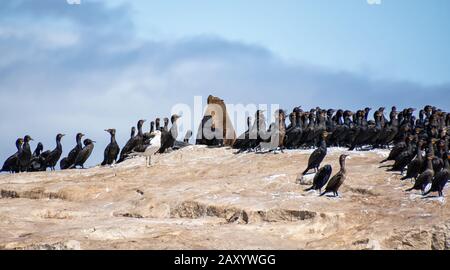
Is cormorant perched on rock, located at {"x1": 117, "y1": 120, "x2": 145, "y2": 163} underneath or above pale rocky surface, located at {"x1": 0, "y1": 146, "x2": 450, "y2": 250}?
above

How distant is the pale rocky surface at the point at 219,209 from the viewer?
63.7ft

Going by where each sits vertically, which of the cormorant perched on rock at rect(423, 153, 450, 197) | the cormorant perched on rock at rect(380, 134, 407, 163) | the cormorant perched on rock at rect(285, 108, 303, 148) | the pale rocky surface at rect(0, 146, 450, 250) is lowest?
the pale rocky surface at rect(0, 146, 450, 250)

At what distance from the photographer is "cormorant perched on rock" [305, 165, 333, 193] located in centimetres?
2338

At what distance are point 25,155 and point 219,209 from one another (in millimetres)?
12362

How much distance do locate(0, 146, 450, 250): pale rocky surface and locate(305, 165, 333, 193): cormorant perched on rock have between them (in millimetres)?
524

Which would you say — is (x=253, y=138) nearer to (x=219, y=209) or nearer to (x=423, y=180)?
(x=219, y=209)

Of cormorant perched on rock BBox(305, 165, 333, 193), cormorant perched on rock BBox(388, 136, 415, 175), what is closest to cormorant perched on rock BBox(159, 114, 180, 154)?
cormorant perched on rock BBox(388, 136, 415, 175)

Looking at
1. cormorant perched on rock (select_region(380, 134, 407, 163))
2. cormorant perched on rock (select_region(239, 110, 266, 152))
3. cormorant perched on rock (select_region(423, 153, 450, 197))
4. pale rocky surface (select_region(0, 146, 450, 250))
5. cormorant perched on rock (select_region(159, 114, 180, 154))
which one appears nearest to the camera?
pale rocky surface (select_region(0, 146, 450, 250))

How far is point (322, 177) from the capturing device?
2341 cm

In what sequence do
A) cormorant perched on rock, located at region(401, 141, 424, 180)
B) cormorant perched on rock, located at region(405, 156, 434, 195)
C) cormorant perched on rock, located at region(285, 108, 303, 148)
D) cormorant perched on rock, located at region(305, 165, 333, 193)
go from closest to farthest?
cormorant perched on rock, located at region(405, 156, 434, 195) → cormorant perched on rock, located at region(305, 165, 333, 193) → cormorant perched on rock, located at region(401, 141, 424, 180) → cormorant perched on rock, located at region(285, 108, 303, 148)

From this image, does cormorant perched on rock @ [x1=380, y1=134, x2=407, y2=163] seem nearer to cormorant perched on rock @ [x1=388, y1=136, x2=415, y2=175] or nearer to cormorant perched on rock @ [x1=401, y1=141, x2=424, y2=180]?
cormorant perched on rock @ [x1=388, y1=136, x2=415, y2=175]

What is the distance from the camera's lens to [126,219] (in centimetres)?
2162

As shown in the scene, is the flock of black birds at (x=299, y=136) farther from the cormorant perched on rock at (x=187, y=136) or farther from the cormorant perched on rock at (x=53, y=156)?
the cormorant perched on rock at (x=187, y=136)
